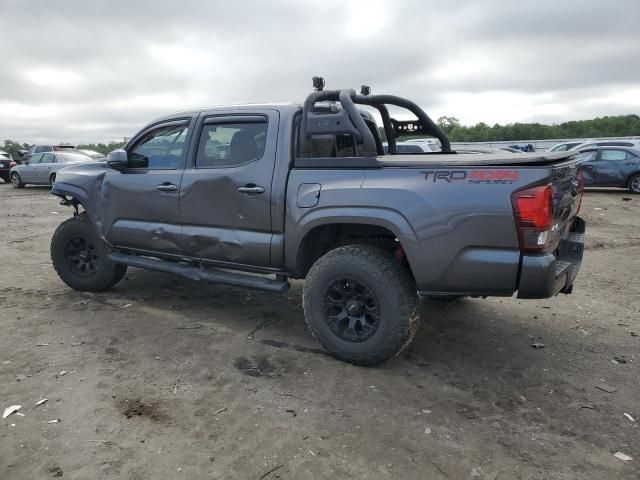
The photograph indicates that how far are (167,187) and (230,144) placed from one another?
0.73 meters

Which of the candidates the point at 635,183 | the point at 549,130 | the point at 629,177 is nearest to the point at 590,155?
the point at 629,177

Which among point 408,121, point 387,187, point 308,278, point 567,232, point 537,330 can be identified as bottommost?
point 537,330

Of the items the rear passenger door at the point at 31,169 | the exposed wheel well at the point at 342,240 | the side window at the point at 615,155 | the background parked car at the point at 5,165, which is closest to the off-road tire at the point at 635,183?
the side window at the point at 615,155

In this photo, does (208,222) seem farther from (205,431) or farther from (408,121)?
(408,121)

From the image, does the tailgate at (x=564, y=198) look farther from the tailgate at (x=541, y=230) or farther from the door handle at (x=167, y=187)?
the door handle at (x=167, y=187)

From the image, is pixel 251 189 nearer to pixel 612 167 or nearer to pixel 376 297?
pixel 376 297

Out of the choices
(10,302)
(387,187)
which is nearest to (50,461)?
(387,187)

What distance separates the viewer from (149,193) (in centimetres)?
477

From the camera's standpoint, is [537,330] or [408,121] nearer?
[537,330]

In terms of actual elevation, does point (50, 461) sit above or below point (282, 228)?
below

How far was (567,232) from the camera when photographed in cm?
393

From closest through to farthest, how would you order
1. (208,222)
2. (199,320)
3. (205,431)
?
(205,431)
(208,222)
(199,320)

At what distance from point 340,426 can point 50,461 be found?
1.53 m

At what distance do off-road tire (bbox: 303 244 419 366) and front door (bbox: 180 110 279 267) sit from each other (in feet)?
1.98
